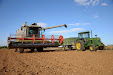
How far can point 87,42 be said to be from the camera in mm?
11516

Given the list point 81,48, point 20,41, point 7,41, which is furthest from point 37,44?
point 81,48

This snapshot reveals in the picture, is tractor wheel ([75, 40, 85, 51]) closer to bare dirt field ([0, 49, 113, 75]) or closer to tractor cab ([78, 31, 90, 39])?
tractor cab ([78, 31, 90, 39])

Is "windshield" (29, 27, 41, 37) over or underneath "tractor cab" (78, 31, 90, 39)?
over

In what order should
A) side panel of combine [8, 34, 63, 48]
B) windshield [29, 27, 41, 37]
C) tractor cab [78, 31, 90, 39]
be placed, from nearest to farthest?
side panel of combine [8, 34, 63, 48] < windshield [29, 27, 41, 37] < tractor cab [78, 31, 90, 39]

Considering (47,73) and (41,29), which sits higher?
(41,29)

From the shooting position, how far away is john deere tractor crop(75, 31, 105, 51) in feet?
34.6

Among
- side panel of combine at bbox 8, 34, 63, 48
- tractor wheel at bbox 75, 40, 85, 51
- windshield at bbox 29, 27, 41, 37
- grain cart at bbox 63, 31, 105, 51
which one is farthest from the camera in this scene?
windshield at bbox 29, 27, 41, 37

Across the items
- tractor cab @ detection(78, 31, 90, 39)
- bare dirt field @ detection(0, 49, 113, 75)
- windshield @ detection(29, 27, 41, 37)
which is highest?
windshield @ detection(29, 27, 41, 37)

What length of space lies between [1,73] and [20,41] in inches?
242

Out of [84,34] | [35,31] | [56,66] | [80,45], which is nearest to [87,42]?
[80,45]

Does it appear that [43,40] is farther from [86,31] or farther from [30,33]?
[86,31]

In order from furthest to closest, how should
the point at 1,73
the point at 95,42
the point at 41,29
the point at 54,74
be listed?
1. the point at 41,29
2. the point at 95,42
3. the point at 54,74
4. the point at 1,73

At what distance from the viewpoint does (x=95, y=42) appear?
10875mm

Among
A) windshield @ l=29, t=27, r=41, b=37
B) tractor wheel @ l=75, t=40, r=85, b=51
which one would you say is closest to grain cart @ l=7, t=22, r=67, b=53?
windshield @ l=29, t=27, r=41, b=37
